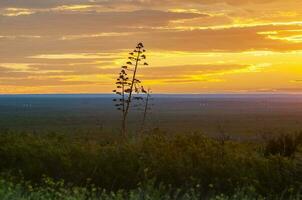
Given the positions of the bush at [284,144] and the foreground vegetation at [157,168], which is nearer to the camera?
the foreground vegetation at [157,168]

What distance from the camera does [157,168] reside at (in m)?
13.7

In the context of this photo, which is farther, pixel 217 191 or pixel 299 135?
pixel 299 135

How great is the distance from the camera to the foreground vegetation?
13055 mm

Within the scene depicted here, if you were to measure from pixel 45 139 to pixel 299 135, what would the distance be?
6412mm

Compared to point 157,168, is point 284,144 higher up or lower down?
higher up

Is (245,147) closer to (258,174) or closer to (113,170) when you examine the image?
(258,174)

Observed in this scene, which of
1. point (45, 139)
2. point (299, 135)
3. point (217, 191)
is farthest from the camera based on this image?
point (299, 135)

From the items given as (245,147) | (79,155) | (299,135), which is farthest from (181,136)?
(299,135)

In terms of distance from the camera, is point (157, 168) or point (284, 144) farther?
point (284, 144)

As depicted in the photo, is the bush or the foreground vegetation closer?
the foreground vegetation

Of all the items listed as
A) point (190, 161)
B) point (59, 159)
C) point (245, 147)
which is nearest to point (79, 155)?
point (59, 159)

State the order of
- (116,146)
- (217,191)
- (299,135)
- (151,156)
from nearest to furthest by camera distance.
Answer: (217,191) → (151,156) → (116,146) → (299,135)

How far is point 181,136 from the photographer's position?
15430 mm

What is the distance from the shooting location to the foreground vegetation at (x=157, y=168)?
42.8 feet
